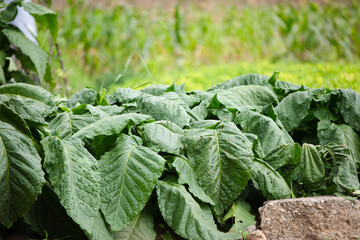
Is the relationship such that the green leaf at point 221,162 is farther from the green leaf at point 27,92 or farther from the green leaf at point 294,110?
the green leaf at point 27,92

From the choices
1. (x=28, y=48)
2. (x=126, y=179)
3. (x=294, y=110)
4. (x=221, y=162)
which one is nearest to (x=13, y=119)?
(x=126, y=179)

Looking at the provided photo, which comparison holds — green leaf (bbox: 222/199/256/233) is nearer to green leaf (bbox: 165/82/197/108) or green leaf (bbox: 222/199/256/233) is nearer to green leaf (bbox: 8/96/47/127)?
green leaf (bbox: 165/82/197/108)

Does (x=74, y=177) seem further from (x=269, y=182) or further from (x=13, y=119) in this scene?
(x=269, y=182)

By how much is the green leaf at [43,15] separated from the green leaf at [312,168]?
1.81 meters

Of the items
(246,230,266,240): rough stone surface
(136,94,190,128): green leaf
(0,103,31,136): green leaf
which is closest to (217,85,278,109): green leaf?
(136,94,190,128): green leaf

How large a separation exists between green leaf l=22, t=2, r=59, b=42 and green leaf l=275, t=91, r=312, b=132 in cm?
159

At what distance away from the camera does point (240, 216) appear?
1562 mm

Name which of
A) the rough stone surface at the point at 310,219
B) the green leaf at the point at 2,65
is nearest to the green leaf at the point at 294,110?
the rough stone surface at the point at 310,219

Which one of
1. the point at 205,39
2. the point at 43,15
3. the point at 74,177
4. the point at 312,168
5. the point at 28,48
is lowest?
the point at 205,39

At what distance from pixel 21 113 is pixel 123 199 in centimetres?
55

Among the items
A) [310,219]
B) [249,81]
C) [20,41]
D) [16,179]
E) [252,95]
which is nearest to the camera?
[16,179]

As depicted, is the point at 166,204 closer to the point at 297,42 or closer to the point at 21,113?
the point at 21,113

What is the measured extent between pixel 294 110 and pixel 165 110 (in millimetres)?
728

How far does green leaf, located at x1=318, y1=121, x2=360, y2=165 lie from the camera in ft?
6.28
